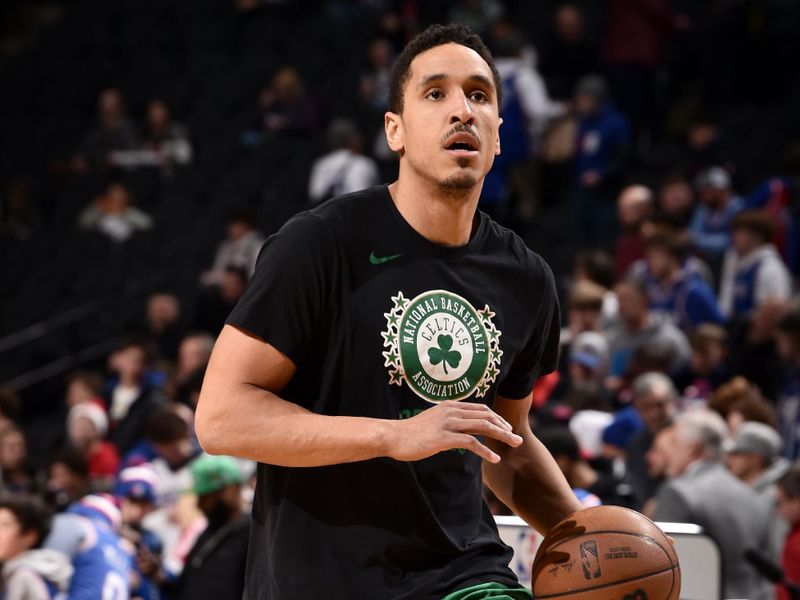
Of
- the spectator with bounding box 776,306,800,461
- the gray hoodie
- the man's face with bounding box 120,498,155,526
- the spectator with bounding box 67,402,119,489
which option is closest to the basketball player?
the gray hoodie

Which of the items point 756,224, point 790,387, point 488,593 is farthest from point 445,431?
point 756,224

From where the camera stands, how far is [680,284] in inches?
369

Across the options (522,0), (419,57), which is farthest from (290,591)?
(522,0)

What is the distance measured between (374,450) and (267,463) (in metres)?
0.31

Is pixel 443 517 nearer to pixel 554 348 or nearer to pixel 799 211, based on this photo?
pixel 554 348

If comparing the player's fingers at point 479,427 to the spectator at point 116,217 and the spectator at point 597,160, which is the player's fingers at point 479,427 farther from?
the spectator at point 116,217

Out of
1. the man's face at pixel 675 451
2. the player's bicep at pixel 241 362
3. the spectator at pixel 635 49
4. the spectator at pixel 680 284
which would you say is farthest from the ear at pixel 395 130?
the spectator at pixel 635 49

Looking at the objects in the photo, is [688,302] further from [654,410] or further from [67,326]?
[67,326]

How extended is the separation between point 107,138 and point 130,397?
4626 mm

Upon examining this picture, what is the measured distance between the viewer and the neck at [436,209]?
3.11 meters

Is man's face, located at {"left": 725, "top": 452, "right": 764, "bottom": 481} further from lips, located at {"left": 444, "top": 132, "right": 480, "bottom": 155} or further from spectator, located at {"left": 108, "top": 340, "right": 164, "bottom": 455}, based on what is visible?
spectator, located at {"left": 108, "top": 340, "right": 164, "bottom": 455}

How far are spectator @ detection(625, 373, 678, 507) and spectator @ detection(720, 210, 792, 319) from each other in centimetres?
182

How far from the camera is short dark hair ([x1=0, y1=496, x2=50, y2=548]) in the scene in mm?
6527

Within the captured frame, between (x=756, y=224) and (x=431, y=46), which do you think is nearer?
(x=431, y=46)
